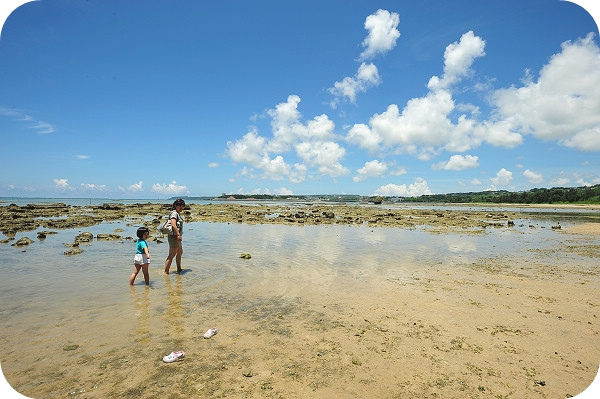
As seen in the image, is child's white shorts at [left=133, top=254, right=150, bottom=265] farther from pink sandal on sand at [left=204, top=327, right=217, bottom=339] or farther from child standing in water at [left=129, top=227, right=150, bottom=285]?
pink sandal on sand at [left=204, top=327, right=217, bottom=339]

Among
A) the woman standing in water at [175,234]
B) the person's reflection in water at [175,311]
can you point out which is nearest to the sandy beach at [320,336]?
the person's reflection in water at [175,311]

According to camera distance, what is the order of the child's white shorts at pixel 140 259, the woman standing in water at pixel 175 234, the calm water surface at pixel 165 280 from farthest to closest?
the woman standing in water at pixel 175 234, the child's white shorts at pixel 140 259, the calm water surface at pixel 165 280

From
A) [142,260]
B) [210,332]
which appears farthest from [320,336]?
[142,260]

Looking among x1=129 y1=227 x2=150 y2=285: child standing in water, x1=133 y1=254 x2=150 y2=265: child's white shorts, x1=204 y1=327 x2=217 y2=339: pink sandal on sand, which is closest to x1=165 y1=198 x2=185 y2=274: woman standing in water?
x1=129 y1=227 x2=150 y2=285: child standing in water

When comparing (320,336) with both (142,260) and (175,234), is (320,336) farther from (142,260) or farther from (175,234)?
(175,234)

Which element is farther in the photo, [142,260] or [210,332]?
[142,260]

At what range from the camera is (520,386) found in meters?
4.83

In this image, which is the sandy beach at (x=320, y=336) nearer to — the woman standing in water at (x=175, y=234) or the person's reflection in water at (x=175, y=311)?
the person's reflection in water at (x=175, y=311)

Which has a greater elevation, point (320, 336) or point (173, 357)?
point (173, 357)

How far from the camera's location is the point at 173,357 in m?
5.30

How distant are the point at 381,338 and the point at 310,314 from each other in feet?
6.25

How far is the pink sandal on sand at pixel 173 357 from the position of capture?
527 cm

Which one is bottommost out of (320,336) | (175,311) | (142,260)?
(320,336)

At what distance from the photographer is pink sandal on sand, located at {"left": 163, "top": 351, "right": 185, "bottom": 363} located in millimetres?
5273
